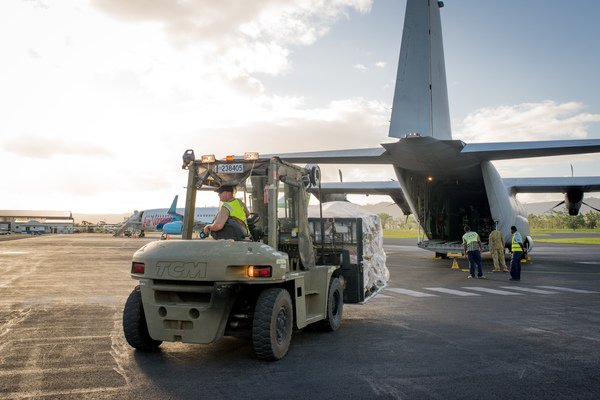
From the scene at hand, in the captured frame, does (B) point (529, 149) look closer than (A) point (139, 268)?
No

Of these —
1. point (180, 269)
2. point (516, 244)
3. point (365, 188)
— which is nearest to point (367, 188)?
point (365, 188)

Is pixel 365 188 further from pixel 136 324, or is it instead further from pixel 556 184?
pixel 136 324

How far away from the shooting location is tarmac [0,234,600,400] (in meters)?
4.35

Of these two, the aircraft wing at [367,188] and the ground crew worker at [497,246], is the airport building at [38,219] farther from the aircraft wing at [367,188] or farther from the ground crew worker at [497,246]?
the ground crew worker at [497,246]

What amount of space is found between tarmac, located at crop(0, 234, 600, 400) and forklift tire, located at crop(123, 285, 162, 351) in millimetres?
165

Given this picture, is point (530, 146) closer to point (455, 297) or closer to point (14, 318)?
point (455, 297)

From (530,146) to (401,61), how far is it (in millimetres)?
5426

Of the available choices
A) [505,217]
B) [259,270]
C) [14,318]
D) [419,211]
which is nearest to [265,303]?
[259,270]

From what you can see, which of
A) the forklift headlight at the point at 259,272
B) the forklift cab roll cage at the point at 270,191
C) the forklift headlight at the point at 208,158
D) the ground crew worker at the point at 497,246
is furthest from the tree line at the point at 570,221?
the forklift headlight at the point at 259,272

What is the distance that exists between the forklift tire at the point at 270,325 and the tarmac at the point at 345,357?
0.57 ft

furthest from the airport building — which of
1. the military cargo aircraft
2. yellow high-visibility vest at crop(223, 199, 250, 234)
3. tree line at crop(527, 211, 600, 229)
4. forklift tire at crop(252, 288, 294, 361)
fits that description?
forklift tire at crop(252, 288, 294, 361)

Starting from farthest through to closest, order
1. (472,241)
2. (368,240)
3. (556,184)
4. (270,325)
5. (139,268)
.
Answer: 1. (556,184)
2. (472,241)
3. (368,240)
4. (139,268)
5. (270,325)

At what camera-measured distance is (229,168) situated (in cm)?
595

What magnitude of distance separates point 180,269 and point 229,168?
4.95ft
